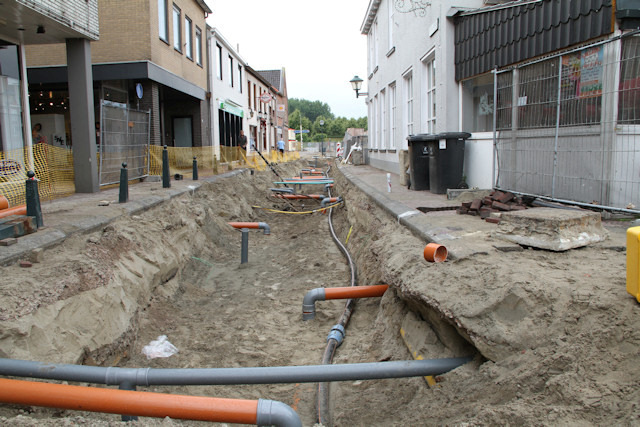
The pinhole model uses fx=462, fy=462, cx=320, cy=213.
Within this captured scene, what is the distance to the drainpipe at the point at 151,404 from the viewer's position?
2.57m

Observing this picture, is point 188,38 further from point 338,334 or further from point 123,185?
point 338,334

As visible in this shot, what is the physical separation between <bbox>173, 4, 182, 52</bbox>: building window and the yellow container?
57.0 feet

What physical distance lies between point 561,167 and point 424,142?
10.9ft

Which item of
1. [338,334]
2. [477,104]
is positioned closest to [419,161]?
[477,104]

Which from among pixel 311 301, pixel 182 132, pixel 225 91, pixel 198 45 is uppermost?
pixel 198 45

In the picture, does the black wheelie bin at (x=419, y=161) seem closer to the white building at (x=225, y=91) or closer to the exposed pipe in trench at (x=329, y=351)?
the exposed pipe in trench at (x=329, y=351)

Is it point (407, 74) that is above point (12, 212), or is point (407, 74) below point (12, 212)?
above

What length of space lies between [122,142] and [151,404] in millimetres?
10125

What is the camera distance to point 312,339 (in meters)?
Answer: 5.06

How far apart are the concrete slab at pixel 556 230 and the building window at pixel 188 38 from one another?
1692cm

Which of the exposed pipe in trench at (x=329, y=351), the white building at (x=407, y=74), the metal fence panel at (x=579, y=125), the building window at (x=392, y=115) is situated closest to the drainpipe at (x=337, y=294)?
the exposed pipe in trench at (x=329, y=351)

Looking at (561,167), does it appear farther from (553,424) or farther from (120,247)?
→ (120,247)

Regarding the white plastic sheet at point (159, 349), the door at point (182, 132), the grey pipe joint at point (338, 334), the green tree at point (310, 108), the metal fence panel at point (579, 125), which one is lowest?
the white plastic sheet at point (159, 349)

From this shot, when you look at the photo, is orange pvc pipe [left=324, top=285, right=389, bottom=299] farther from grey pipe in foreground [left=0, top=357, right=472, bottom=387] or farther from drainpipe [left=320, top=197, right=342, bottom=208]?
drainpipe [left=320, top=197, right=342, bottom=208]
